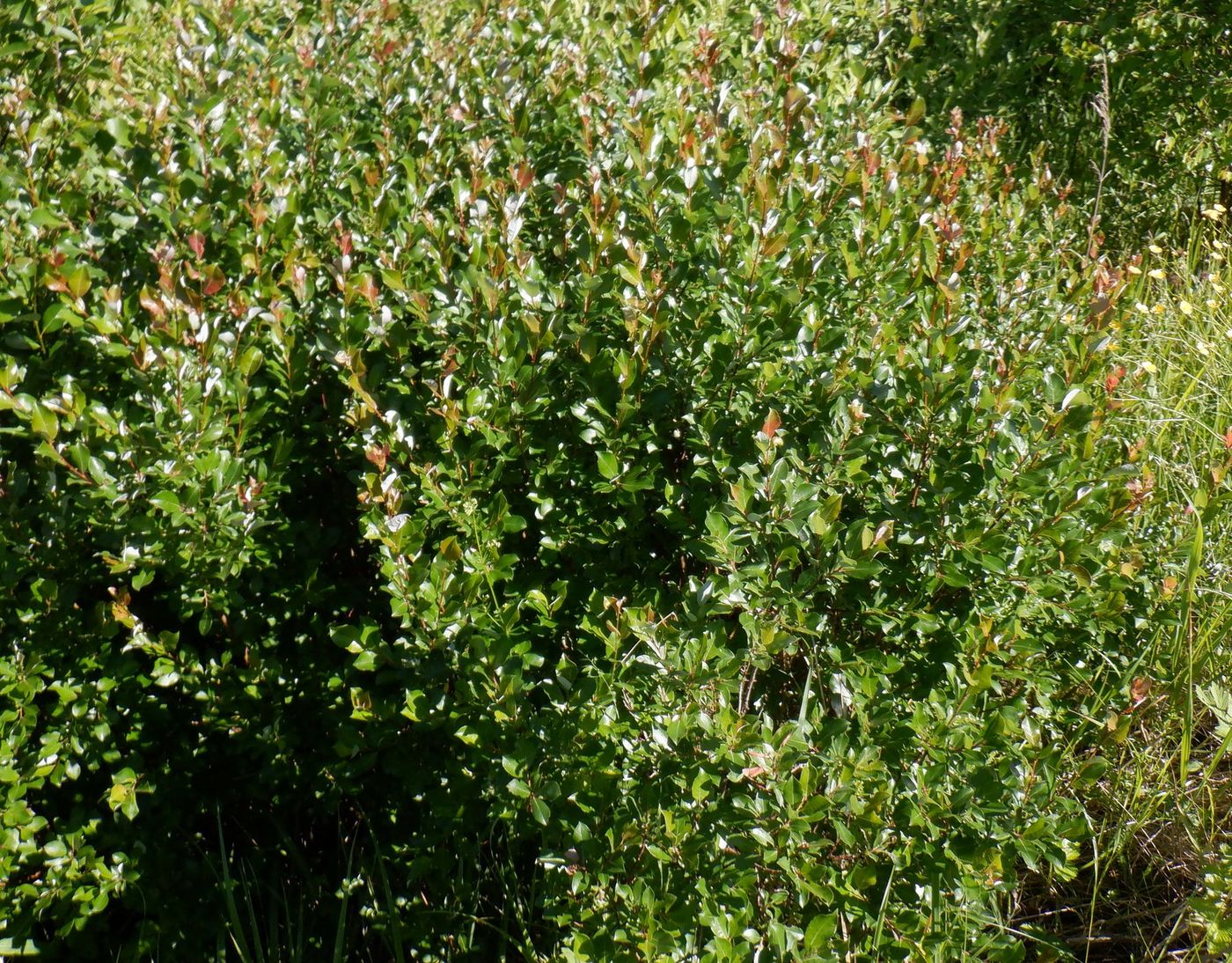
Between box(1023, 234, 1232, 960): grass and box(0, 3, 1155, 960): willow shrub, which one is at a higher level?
box(0, 3, 1155, 960): willow shrub

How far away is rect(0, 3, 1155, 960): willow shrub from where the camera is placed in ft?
6.30

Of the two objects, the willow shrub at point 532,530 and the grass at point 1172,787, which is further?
the grass at point 1172,787

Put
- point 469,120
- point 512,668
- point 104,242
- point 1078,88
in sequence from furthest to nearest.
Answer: point 1078,88
point 469,120
point 104,242
point 512,668

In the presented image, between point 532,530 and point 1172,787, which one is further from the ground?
point 532,530

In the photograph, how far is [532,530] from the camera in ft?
7.80

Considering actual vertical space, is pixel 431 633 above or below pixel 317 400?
below

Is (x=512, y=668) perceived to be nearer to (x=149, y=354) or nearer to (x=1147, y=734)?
(x=149, y=354)

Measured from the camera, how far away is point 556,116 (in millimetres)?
2686

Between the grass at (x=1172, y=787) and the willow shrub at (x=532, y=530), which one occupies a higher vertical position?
the willow shrub at (x=532, y=530)

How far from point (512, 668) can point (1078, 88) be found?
427cm

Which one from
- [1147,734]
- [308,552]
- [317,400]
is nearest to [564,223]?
[317,400]

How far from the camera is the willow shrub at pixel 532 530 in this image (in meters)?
1.92

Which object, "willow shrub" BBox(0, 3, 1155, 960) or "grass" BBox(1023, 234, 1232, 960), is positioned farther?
"grass" BBox(1023, 234, 1232, 960)

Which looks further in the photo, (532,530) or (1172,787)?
(1172,787)
